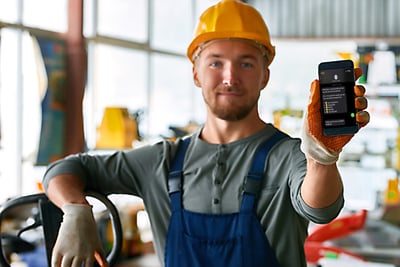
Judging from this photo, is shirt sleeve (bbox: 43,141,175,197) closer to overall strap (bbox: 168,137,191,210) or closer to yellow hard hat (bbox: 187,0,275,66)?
overall strap (bbox: 168,137,191,210)

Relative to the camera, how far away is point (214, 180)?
1.90 meters

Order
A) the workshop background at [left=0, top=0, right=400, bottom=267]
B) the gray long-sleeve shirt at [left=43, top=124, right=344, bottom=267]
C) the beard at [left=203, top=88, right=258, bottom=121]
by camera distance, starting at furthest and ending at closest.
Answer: the workshop background at [left=0, top=0, right=400, bottom=267], the beard at [left=203, top=88, right=258, bottom=121], the gray long-sleeve shirt at [left=43, top=124, right=344, bottom=267]

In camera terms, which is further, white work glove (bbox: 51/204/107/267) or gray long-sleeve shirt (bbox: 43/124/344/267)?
gray long-sleeve shirt (bbox: 43/124/344/267)

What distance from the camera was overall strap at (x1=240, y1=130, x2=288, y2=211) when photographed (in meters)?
1.81

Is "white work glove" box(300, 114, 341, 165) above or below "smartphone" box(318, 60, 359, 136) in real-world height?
below

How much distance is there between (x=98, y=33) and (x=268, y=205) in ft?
12.5

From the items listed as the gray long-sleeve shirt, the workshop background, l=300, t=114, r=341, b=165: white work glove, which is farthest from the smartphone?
the workshop background

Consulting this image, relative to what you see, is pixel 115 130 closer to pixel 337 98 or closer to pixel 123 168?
pixel 123 168

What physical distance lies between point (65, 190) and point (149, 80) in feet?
15.1

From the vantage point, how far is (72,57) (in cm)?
473

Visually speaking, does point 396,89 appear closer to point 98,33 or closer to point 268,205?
point 98,33

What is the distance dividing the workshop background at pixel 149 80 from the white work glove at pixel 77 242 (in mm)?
1551

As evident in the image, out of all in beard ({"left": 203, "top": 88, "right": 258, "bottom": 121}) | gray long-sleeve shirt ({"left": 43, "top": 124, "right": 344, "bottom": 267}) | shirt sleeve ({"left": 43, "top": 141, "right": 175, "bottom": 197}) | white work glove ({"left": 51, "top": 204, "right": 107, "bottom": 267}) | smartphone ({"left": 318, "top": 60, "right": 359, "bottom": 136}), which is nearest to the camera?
smartphone ({"left": 318, "top": 60, "right": 359, "bottom": 136})

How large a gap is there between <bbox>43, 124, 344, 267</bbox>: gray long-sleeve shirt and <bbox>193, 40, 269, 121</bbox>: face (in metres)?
0.11
